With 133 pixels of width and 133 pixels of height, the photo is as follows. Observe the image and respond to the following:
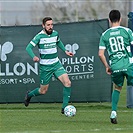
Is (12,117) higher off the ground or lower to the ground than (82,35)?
lower

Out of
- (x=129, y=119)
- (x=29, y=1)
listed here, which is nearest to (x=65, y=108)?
(x=129, y=119)

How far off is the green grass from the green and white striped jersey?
1.14 meters

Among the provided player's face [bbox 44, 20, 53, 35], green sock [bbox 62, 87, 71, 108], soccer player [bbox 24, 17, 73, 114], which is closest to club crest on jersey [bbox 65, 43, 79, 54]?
soccer player [bbox 24, 17, 73, 114]

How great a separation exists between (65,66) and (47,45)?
7.91 feet

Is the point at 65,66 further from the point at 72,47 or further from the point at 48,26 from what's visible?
the point at 48,26

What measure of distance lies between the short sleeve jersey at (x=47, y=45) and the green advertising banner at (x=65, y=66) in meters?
2.23

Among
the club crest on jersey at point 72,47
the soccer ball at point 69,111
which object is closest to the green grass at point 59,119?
the soccer ball at point 69,111

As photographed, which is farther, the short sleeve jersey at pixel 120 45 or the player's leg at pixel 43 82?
the player's leg at pixel 43 82

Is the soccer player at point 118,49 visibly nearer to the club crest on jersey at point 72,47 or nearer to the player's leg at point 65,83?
the player's leg at point 65,83

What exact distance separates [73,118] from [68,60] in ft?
10.6

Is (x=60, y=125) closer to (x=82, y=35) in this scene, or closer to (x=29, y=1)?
(x=82, y=35)

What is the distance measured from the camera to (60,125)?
1394cm

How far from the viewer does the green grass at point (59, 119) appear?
43.2 ft

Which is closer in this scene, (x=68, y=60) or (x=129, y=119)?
(x=129, y=119)
